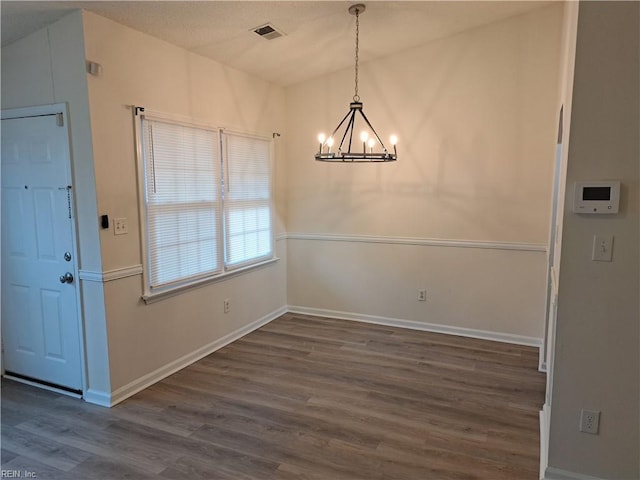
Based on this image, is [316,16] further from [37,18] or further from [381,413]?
[381,413]

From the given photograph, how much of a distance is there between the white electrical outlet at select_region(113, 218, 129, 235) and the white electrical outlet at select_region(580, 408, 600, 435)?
3032mm

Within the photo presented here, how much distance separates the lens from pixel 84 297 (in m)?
3.07

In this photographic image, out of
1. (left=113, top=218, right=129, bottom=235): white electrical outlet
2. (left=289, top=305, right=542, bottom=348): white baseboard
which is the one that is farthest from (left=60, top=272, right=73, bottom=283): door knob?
(left=289, top=305, right=542, bottom=348): white baseboard

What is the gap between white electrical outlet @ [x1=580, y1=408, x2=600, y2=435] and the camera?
2.11 metres

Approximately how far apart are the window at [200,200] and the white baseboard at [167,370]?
2.20 feet

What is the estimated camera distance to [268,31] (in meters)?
3.51

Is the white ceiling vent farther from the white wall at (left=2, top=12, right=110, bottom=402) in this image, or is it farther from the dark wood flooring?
the dark wood flooring

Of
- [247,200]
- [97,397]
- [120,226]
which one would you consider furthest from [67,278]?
[247,200]

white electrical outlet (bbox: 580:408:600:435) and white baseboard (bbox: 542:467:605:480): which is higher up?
white electrical outlet (bbox: 580:408:600:435)

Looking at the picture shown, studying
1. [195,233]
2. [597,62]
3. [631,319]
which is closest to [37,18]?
[195,233]

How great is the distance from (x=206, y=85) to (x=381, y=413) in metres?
A: 3.07

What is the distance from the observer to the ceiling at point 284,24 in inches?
112

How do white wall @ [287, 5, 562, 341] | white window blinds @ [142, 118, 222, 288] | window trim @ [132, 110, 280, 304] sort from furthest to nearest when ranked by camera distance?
white wall @ [287, 5, 562, 341] → white window blinds @ [142, 118, 222, 288] → window trim @ [132, 110, 280, 304]

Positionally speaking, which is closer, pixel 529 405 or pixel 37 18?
pixel 37 18
